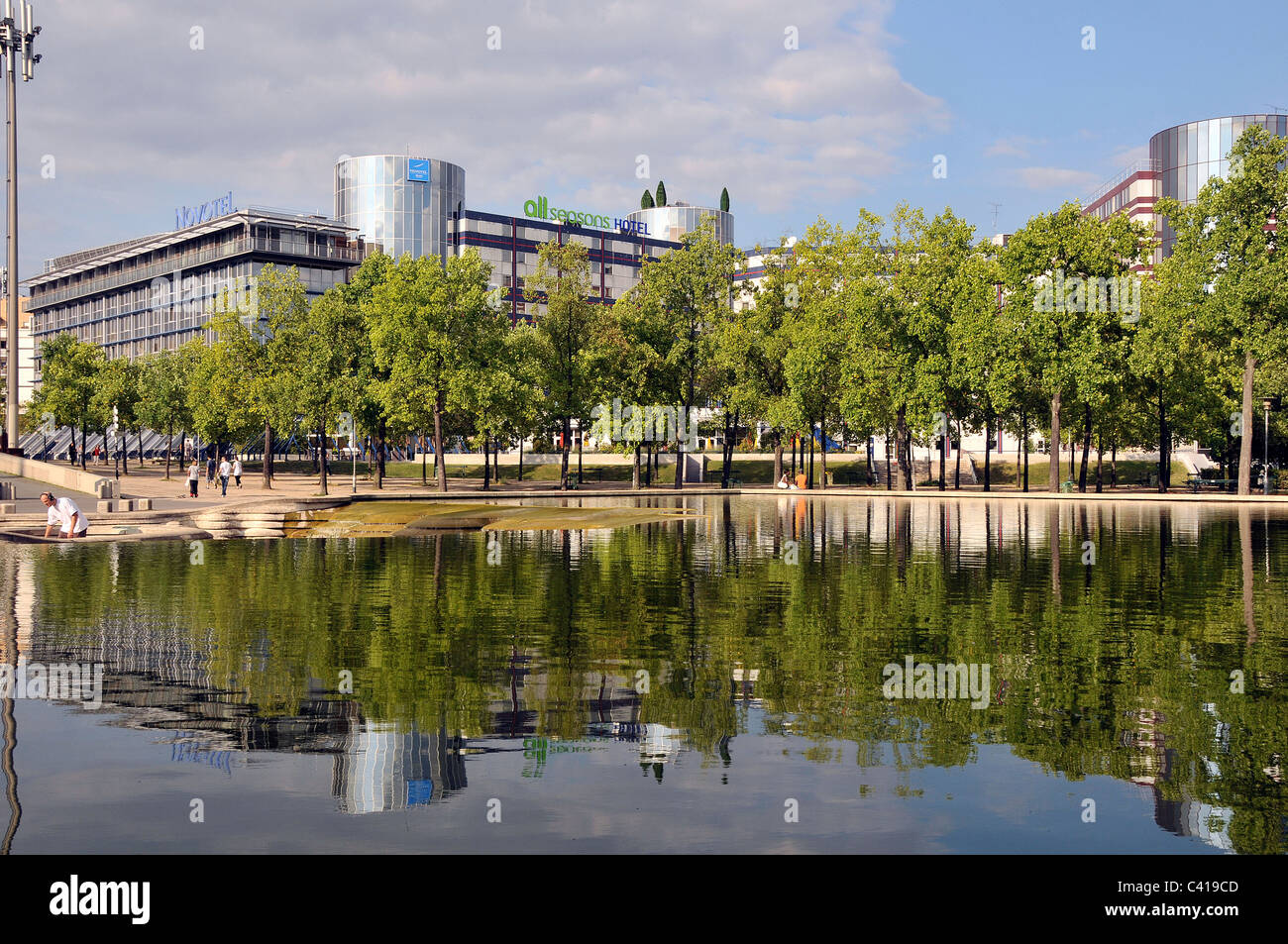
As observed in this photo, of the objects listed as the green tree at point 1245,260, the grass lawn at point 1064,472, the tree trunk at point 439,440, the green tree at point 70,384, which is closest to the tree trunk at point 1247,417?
the green tree at point 1245,260

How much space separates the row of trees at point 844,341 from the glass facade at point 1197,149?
77182 mm

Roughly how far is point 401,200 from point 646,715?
17454 cm

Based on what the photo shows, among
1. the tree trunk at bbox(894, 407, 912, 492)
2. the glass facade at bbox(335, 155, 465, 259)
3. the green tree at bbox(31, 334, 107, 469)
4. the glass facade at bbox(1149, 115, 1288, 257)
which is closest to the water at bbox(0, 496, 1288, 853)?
the tree trunk at bbox(894, 407, 912, 492)

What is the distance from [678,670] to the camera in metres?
13.6

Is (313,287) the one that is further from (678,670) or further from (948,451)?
(678,670)

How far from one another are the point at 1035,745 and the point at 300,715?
23.9ft

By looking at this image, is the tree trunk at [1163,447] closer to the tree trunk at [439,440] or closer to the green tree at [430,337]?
the green tree at [430,337]

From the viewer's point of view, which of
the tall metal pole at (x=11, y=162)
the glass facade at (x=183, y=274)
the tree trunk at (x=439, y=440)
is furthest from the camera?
the glass facade at (x=183, y=274)

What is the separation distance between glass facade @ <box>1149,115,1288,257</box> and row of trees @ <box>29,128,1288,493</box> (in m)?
77.2

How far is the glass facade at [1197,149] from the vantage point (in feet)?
482

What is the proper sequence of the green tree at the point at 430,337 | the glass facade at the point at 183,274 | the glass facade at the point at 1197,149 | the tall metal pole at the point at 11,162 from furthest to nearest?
the glass facade at the point at 1197,149
the glass facade at the point at 183,274
the green tree at the point at 430,337
the tall metal pole at the point at 11,162

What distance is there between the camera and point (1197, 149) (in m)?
149

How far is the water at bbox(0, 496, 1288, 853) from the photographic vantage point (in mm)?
7922

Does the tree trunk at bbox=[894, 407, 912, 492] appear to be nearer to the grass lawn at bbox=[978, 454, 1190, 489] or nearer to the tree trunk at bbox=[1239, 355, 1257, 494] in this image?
the grass lawn at bbox=[978, 454, 1190, 489]
